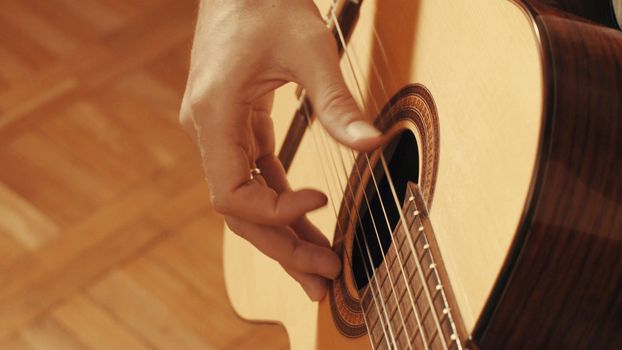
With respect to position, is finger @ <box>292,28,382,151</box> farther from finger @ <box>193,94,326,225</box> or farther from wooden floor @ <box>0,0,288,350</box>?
wooden floor @ <box>0,0,288,350</box>

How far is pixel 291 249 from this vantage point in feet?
2.37

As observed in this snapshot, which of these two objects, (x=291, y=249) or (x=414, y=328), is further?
(x=291, y=249)

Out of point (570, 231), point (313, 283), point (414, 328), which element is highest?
point (570, 231)

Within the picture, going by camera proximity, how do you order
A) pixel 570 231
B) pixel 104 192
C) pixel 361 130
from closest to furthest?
1. pixel 570 231
2. pixel 361 130
3. pixel 104 192

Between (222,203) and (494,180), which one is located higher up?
(494,180)

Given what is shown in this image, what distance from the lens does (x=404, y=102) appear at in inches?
24.9

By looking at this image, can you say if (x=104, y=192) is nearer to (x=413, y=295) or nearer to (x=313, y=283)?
(x=313, y=283)

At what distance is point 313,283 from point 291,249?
4 centimetres

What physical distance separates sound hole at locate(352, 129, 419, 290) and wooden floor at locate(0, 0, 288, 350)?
1.94 feet

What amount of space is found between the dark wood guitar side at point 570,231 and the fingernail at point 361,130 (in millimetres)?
130

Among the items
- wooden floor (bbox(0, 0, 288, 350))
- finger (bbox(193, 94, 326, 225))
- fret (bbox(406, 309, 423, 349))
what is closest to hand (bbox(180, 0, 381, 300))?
finger (bbox(193, 94, 326, 225))

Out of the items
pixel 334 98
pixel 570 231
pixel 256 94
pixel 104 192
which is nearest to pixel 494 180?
pixel 570 231

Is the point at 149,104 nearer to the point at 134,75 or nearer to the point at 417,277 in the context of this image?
the point at 134,75

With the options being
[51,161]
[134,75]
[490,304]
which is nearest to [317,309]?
[490,304]
